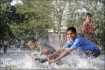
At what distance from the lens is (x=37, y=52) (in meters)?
8.11

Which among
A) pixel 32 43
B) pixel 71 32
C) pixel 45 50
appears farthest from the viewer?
pixel 45 50

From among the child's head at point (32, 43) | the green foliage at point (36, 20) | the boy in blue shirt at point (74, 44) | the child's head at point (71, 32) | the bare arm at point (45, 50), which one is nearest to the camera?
the boy in blue shirt at point (74, 44)

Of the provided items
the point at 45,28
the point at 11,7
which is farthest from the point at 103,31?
the point at 11,7

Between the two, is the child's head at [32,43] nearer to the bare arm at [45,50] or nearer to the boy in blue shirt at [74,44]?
the bare arm at [45,50]

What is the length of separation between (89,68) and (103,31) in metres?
27.6

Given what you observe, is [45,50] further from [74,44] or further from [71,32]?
[71,32]

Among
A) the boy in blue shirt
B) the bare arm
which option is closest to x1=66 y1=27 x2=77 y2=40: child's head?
the boy in blue shirt

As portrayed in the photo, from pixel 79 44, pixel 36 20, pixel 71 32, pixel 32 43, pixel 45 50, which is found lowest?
pixel 36 20

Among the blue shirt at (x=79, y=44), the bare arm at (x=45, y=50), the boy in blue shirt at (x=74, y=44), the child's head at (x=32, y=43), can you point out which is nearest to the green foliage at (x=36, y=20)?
the bare arm at (x=45, y=50)

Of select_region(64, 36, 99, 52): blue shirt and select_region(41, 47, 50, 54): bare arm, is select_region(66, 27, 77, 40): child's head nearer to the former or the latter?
select_region(64, 36, 99, 52): blue shirt

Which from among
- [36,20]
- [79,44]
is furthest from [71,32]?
[36,20]

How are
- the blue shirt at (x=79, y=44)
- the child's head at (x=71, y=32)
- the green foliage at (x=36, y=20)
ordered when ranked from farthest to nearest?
the green foliage at (x=36, y=20) < the blue shirt at (x=79, y=44) < the child's head at (x=71, y=32)

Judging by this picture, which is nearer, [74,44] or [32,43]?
[74,44]

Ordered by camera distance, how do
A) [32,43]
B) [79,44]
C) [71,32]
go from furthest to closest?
[32,43], [79,44], [71,32]
